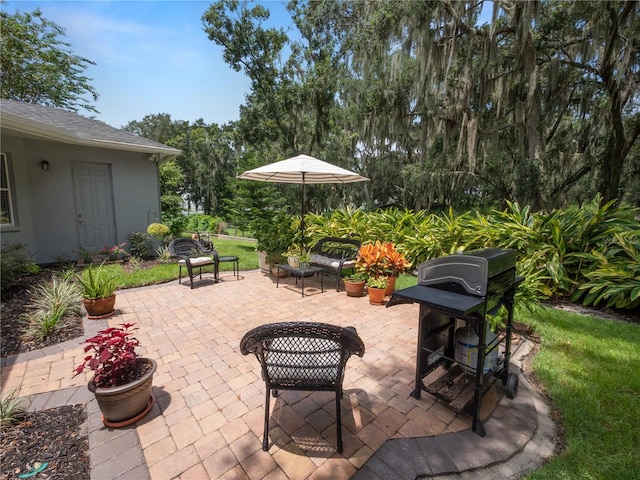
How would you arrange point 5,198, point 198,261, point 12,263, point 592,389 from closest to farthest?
point 592,389 → point 12,263 → point 198,261 → point 5,198

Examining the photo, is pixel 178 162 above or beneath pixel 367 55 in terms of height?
beneath

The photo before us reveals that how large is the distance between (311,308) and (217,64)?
1306 centimetres

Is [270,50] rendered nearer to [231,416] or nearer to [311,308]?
[311,308]

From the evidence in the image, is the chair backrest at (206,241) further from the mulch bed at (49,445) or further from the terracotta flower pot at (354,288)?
the mulch bed at (49,445)

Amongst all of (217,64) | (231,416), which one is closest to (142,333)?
(231,416)

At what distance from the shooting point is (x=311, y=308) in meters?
4.24

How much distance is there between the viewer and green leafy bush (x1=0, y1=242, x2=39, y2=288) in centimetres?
467

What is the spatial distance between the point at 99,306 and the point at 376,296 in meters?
3.83

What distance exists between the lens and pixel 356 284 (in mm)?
4699

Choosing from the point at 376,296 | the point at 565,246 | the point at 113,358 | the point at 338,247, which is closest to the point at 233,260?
the point at 338,247

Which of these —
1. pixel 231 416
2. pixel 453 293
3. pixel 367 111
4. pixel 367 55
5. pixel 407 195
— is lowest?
pixel 231 416

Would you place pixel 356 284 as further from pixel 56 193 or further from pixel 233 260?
pixel 56 193

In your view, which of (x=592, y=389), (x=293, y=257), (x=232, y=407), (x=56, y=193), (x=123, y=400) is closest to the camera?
(x=123, y=400)

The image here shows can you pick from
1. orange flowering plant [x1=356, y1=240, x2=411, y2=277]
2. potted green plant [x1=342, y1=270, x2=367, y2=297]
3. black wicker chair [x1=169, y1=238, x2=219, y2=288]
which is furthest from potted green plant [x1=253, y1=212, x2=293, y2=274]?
orange flowering plant [x1=356, y1=240, x2=411, y2=277]
